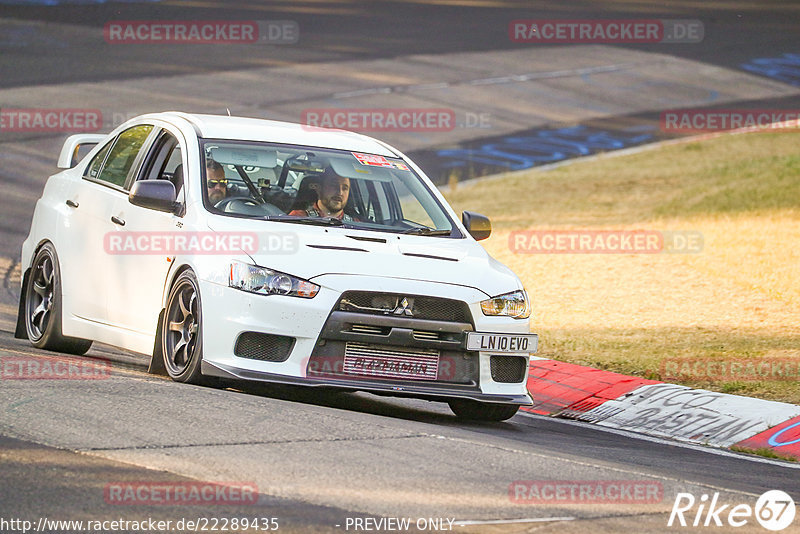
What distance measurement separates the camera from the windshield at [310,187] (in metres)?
8.95

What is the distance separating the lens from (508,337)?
8516 millimetres

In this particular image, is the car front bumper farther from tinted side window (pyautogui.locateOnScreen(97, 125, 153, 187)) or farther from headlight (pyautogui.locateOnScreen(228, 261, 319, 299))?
tinted side window (pyautogui.locateOnScreen(97, 125, 153, 187))

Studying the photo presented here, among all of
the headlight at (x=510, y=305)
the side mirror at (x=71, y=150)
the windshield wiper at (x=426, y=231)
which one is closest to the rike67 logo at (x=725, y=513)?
the headlight at (x=510, y=305)

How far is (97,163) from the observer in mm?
10195

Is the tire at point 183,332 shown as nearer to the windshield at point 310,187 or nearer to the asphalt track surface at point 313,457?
the asphalt track surface at point 313,457

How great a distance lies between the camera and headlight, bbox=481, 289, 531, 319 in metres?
8.41

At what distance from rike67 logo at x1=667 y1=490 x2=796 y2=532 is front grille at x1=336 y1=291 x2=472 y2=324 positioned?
1.99 meters

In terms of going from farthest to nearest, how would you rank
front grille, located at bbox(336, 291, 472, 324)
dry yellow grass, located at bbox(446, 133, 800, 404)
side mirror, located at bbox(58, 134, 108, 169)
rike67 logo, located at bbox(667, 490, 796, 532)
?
dry yellow grass, located at bbox(446, 133, 800, 404) → side mirror, located at bbox(58, 134, 108, 169) → front grille, located at bbox(336, 291, 472, 324) → rike67 logo, located at bbox(667, 490, 796, 532)

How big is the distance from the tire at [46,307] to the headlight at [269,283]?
2219 millimetres

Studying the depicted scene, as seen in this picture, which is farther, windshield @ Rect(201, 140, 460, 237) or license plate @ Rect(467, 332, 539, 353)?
windshield @ Rect(201, 140, 460, 237)

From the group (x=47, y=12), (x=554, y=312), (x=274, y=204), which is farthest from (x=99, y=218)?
(x=47, y=12)

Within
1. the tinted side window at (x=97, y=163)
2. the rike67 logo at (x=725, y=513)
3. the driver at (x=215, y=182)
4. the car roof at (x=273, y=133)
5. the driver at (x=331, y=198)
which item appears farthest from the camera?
the tinted side window at (x=97, y=163)

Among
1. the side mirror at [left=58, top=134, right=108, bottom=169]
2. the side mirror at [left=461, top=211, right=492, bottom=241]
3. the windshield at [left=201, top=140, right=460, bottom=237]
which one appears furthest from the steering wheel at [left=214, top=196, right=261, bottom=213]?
the side mirror at [left=58, top=134, right=108, bottom=169]

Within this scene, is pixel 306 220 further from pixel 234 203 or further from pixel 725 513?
pixel 725 513
